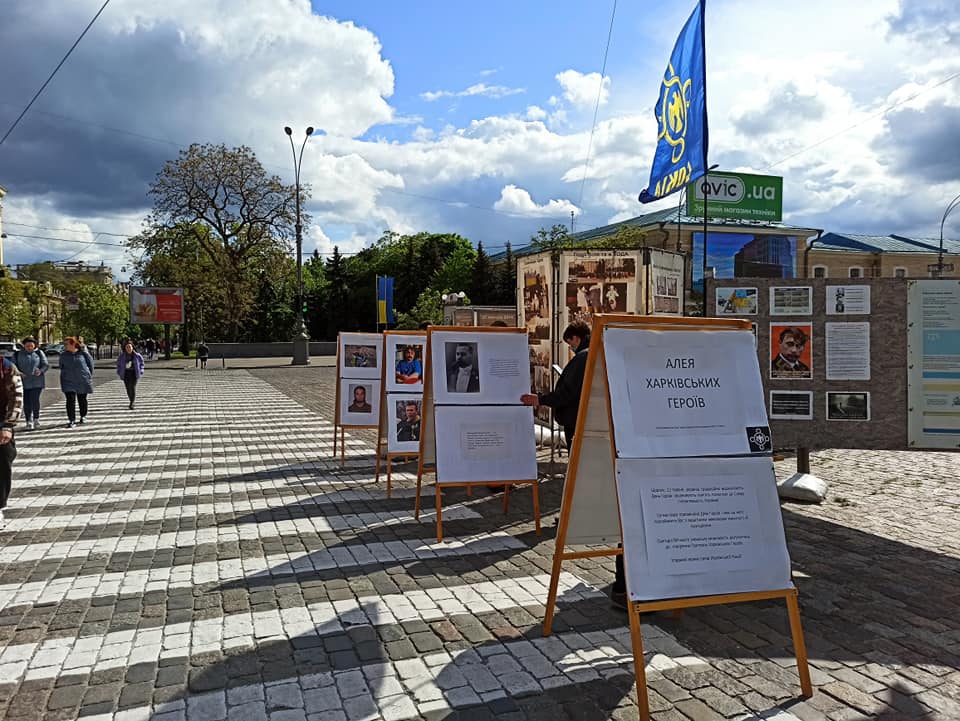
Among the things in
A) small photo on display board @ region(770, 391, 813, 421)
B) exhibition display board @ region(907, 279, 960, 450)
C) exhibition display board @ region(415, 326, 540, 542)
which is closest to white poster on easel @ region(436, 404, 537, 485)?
exhibition display board @ region(415, 326, 540, 542)

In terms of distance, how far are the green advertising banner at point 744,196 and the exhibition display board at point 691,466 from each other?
61.0m

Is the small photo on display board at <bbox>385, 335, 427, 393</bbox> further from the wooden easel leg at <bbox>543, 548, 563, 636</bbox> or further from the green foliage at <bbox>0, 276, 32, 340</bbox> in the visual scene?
the green foliage at <bbox>0, 276, 32, 340</bbox>

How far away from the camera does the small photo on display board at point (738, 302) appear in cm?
730

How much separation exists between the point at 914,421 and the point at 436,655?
16.2 feet

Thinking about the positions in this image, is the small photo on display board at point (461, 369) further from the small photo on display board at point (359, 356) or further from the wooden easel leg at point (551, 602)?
the small photo on display board at point (359, 356)

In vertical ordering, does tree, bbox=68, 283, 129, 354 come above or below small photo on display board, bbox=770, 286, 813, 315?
above

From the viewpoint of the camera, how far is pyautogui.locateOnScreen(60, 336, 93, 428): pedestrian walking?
15.2m

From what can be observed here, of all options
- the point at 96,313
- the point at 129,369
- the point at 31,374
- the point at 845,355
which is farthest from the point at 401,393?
the point at 96,313

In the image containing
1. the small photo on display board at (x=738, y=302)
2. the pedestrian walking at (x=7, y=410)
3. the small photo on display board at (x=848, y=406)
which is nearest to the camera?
the pedestrian walking at (x=7, y=410)

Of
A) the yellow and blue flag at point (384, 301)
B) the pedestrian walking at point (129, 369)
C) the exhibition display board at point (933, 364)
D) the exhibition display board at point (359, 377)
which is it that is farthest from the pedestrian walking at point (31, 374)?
the yellow and blue flag at point (384, 301)

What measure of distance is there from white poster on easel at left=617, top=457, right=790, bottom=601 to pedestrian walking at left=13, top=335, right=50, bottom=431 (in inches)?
579

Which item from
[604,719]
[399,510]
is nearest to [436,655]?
[604,719]

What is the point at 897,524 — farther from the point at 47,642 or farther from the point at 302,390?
the point at 302,390

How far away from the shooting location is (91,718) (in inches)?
135
